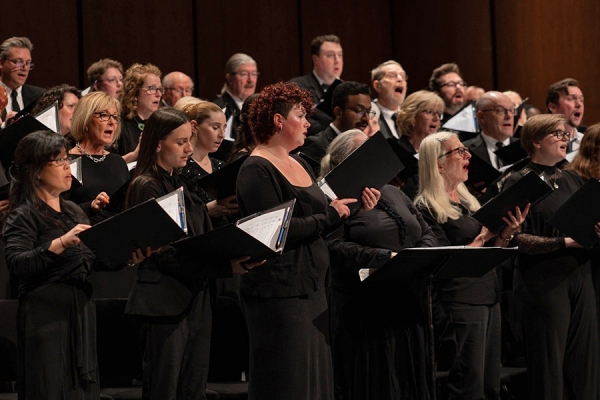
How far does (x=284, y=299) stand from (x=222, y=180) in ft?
2.08

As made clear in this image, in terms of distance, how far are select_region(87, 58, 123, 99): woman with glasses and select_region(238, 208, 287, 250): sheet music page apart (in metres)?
2.91

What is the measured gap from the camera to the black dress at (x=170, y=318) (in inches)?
137

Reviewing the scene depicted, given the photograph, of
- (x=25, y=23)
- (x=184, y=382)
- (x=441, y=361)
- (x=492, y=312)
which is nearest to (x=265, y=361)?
(x=184, y=382)

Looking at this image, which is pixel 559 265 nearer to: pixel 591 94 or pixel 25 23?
pixel 591 94

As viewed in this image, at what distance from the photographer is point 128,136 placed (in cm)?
513

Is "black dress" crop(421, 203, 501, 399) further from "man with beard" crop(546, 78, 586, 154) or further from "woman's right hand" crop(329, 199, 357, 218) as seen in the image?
"man with beard" crop(546, 78, 586, 154)

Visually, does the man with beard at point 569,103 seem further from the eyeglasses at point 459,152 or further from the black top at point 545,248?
the eyeglasses at point 459,152

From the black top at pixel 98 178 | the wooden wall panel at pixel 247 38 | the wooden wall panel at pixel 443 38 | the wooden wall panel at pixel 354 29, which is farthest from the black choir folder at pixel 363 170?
the wooden wall panel at pixel 443 38

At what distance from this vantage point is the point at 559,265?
14.9 feet

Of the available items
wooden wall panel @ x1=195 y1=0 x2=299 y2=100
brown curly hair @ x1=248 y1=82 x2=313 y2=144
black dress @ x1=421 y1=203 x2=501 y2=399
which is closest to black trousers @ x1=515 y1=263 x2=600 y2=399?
black dress @ x1=421 y1=203 x2=501 y2=399

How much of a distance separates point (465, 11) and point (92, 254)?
5.71m

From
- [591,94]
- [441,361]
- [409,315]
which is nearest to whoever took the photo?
[409,315]

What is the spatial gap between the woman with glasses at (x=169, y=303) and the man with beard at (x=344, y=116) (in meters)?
1.49

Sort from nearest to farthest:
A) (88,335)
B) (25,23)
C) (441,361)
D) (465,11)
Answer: (88,335) < (441,361) < (25,23) < (465,11)
